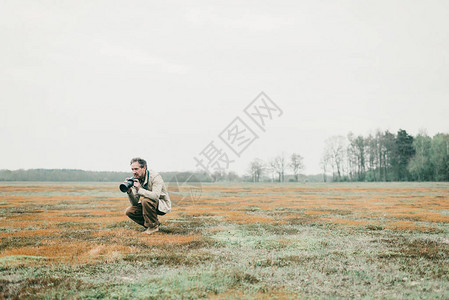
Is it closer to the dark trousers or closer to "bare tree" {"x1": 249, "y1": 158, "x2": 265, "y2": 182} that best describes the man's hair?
the dark trousers

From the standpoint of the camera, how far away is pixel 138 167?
35.7 feet

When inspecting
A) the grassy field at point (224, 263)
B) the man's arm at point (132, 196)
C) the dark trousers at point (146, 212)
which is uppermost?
the man's arm at point (132, 196)

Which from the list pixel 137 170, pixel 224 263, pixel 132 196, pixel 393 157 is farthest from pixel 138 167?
pixel 393 157

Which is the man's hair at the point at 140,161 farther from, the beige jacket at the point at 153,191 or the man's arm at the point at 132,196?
the man's arm at the point at 132,196

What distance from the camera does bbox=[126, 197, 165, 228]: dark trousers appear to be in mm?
11312

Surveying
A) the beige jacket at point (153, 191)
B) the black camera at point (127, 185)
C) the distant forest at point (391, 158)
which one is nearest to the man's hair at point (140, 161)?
the beige jacket at point (153, 191)

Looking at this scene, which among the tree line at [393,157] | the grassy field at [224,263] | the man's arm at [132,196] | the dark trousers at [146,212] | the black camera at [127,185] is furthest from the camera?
the tree line at [393,157]

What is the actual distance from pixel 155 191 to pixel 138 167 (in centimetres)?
93

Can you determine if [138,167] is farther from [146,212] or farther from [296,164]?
[296,164]

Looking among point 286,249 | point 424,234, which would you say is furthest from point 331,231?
point 286,249

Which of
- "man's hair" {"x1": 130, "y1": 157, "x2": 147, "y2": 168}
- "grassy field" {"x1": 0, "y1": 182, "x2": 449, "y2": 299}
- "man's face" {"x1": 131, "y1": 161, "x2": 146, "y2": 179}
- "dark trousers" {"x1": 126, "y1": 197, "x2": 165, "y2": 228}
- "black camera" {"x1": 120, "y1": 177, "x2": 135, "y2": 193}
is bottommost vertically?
"grassy field" {"x1": 0, "y1": 182, "x2": 449, "y2": 299}

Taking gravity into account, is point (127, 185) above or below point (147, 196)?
above

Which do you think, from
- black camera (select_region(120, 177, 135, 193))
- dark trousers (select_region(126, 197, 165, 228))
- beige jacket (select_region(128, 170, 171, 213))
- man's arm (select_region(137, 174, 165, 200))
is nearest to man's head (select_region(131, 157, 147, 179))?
beige jacket (select_region(128, 170, 171, 213))

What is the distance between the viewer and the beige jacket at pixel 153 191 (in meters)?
11.0
